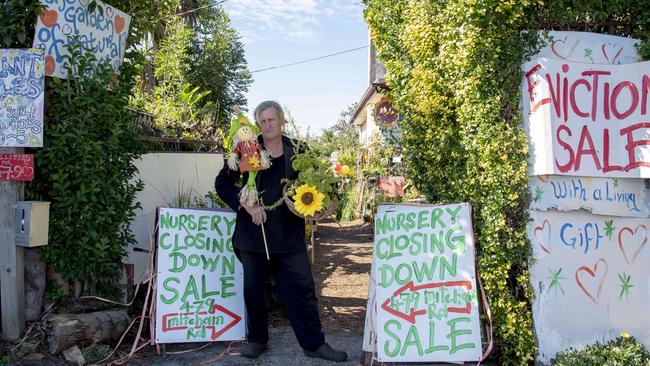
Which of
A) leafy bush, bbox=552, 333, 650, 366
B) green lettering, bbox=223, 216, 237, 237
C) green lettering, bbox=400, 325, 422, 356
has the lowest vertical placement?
leafy bush, bbox=552, 333, 650, 366

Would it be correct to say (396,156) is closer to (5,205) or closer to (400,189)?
(400,189)

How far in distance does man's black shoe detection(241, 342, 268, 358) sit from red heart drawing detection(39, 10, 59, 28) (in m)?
2.93

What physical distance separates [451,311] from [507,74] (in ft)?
5.73

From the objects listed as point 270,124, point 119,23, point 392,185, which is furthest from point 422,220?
point 392,185

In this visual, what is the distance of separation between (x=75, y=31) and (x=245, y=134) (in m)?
1.66

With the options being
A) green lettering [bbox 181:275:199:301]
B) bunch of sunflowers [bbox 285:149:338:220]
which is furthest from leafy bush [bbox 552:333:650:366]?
green lettering [bbox 181:275:199:301]

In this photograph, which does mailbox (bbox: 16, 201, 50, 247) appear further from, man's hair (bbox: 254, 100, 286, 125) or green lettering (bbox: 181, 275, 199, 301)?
man's hair (bbox: 254, 100, 286, 125)

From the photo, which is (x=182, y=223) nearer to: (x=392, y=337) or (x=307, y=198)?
(x=307, y=198)

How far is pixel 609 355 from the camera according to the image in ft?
11.7

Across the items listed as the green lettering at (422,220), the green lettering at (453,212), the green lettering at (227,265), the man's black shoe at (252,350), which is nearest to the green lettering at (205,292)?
the green lettering at (227,265)

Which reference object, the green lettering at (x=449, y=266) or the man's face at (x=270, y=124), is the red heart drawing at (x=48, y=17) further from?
the green lettering at (x=449, y=266)

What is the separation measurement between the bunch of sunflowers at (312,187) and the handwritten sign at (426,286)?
500mm

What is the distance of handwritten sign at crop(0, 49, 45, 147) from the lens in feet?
12.7

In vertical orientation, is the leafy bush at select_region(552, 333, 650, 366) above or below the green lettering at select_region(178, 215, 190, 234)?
below
